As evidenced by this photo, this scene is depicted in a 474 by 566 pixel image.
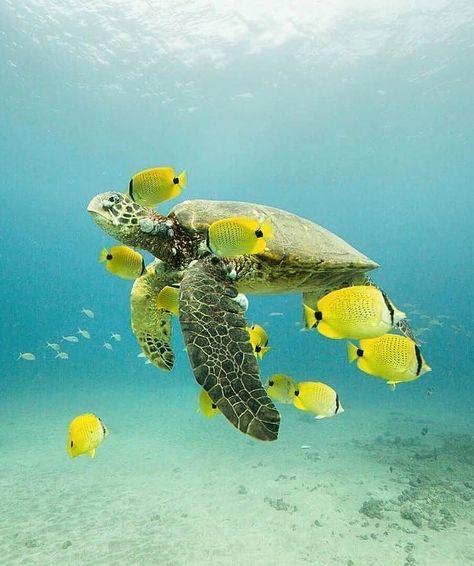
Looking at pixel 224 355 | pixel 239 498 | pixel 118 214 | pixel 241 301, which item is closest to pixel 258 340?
pixel 241 301

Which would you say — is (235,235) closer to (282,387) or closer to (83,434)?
(282,387)

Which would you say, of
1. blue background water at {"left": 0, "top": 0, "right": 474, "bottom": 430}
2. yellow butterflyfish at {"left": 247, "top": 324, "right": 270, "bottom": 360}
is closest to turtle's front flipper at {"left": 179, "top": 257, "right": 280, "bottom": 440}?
yellow butterflyfish at {"left": 247, "top": 324, "right": 270, "bottom": 360}

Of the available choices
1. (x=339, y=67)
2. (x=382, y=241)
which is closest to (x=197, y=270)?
(x=339, y=67)

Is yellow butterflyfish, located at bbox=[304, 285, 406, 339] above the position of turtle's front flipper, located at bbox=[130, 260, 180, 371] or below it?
below

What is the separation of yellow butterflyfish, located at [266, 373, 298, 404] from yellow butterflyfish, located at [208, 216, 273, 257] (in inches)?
72.0

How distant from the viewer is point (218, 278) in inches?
167

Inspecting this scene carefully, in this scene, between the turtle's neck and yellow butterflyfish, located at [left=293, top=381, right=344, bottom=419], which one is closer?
yellow butterflyfish, located at [left=293, top=381, right=344, bottom=419]

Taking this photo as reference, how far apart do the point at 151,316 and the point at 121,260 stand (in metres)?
1.18

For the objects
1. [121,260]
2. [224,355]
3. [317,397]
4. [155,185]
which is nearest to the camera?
[224,355]

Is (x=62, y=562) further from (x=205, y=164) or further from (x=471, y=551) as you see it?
(x=205, y=164)

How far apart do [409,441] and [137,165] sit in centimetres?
3884

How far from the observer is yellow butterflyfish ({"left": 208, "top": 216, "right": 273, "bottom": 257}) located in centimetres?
317

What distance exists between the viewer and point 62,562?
239 inches

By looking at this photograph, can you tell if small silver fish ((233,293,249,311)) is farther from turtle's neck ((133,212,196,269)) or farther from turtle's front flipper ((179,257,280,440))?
turtle's neck ((133,212,196,269))
